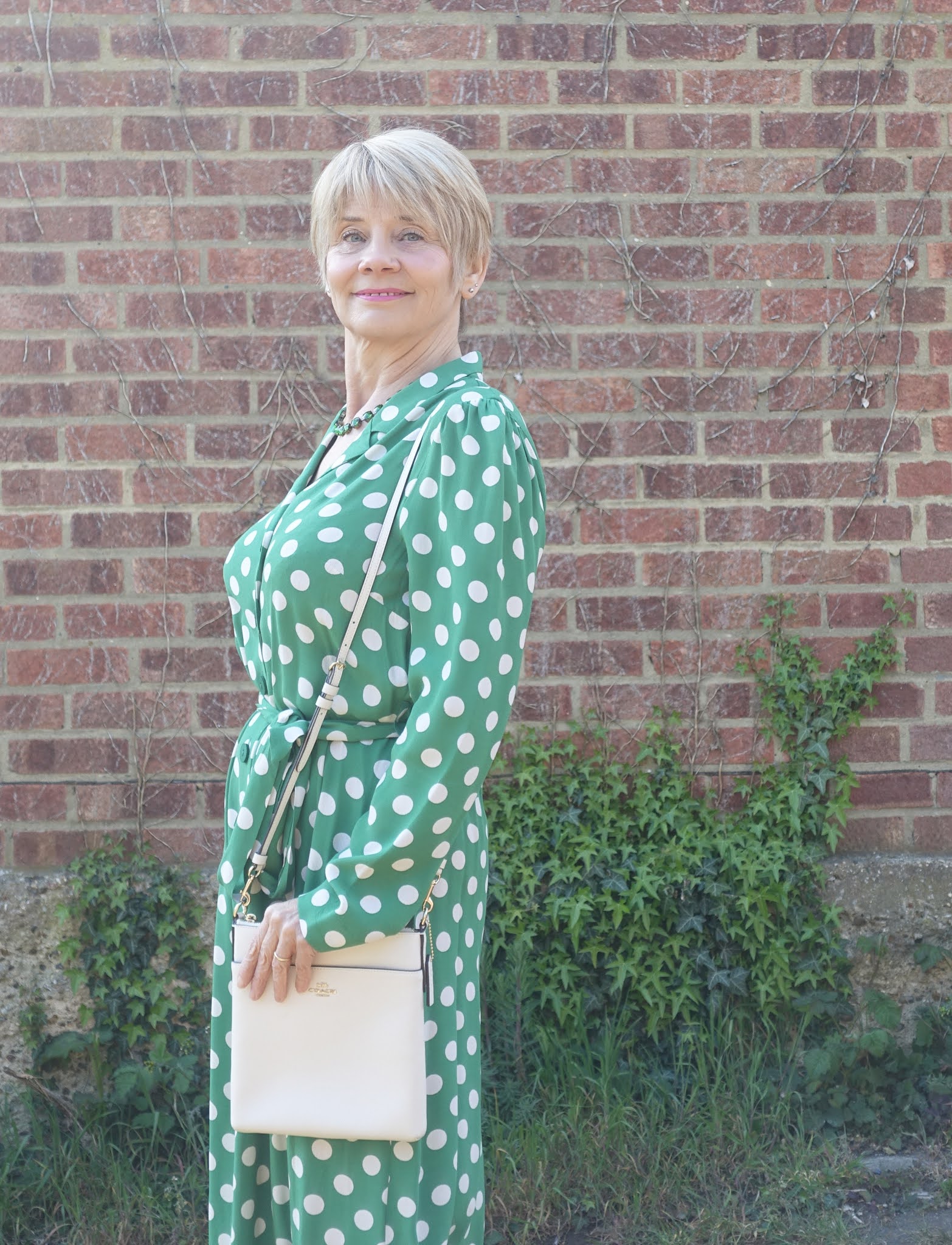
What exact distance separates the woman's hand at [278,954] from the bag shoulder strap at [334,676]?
11cm

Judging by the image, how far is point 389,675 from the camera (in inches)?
64.4

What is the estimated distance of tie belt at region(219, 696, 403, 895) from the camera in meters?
1.67

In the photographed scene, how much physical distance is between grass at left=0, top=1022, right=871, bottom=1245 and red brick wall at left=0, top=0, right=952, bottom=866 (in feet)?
2.39

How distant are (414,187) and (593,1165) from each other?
222cm

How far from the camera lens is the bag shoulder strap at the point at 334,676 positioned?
1601 millimetres

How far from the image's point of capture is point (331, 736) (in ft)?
5.53

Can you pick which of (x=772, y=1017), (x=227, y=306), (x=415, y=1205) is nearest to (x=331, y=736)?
(x=415, y=1205)

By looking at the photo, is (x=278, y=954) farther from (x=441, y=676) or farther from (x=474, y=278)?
(x=474, y=278)

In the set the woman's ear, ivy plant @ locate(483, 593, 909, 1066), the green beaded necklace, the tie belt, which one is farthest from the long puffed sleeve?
ivy plant @ locate(483, 593, 909, 1066)

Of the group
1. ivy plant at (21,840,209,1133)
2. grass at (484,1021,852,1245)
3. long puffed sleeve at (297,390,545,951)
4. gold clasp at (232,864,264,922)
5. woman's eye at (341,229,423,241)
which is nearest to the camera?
long puffed sleeve at (297,390,545,951)

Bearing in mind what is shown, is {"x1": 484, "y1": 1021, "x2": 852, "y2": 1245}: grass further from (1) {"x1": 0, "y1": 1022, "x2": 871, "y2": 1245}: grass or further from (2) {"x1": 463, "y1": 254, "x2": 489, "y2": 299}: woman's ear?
(2) {"x1": 463, "y1": 254, "x2": 489, "y2": 299}: woman's ear

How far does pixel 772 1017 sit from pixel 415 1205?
1748 millimetres

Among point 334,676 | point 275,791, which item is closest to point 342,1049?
point 275,791

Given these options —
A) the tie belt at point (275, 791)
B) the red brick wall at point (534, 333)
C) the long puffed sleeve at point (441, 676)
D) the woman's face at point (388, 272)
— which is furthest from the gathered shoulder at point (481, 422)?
the red brick wall at point (534, 333)
